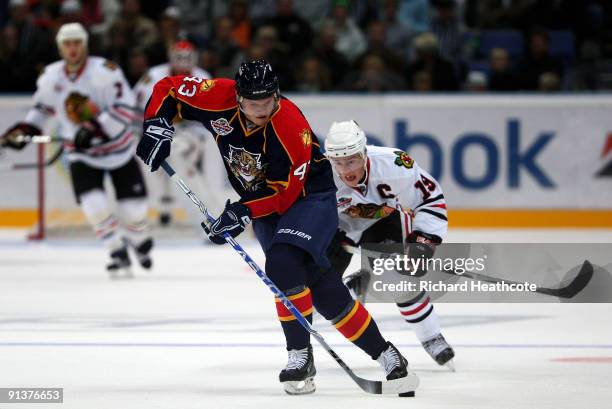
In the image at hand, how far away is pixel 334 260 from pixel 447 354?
630mm

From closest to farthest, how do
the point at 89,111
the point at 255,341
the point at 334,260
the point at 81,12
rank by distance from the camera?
the point at 334,260
the point at 255,341
the point at 89,111
the point at 81,12

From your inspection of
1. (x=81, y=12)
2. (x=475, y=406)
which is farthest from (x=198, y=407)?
(x=81, y=12)

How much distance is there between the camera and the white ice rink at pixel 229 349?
4449 mm

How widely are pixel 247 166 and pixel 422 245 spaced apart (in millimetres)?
817

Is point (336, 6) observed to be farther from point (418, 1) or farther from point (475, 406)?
point (475, 406)

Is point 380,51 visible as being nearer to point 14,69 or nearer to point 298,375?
point 14,69

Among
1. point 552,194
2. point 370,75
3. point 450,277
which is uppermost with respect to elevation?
point 450,277

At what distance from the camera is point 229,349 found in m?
5.54

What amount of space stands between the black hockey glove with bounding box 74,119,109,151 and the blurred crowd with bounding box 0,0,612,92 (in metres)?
2.79

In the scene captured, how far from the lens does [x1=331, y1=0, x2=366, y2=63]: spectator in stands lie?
11.5 meters

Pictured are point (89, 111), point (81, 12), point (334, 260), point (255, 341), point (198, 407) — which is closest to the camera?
point (198, 407)

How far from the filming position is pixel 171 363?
5160 mm

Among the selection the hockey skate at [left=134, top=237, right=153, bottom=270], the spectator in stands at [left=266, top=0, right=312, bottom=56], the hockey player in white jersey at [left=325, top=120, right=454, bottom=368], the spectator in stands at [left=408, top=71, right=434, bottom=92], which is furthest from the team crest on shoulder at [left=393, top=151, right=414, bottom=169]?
the spectator in stands at [left=266, top=0, right=312, bottom=56]

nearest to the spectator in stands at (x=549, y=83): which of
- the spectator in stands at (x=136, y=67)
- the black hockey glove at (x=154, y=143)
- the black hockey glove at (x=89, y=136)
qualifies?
the spectator in stands at (x=136, y=67)
